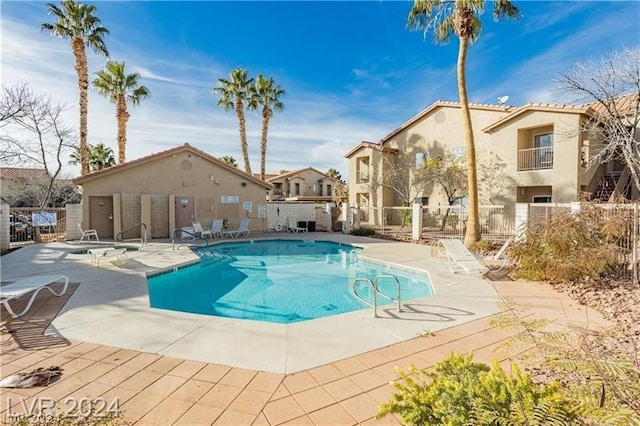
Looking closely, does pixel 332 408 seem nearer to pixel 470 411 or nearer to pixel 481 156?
pixel 470 411

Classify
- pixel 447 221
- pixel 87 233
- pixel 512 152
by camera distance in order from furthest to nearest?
1. pixel 447 221
2. pixel 512 152
3. pixel 87 233

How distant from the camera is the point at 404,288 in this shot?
358 inches

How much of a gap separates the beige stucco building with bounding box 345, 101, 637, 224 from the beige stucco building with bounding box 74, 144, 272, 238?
8964 millimetres

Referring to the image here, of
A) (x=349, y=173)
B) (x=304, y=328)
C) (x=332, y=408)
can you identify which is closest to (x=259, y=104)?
(x=349, y=173)

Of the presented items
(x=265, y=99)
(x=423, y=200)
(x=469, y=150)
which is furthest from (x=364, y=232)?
(x=265, y=99)

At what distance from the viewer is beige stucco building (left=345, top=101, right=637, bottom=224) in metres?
16.6

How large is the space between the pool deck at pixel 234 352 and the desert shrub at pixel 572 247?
1.05 meters

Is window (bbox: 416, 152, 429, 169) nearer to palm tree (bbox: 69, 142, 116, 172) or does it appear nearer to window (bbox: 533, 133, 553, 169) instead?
window (bbox: 533, 133, 553, 169)

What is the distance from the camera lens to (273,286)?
9.80 meters

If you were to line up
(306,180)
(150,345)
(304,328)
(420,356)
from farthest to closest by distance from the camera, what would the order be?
(306,180) → (304,328) → (150,345) → (420,356)

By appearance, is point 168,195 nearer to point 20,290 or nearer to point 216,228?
point 216,228

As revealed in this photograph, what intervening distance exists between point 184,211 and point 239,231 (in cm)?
352

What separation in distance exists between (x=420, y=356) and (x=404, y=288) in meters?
5.01

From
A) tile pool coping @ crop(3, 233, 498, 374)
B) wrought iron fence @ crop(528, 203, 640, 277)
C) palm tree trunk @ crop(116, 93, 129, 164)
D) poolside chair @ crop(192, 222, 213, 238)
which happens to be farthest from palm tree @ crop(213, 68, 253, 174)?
wrought iron fence @ crop(528, 203, 640, 277)
